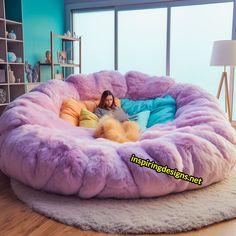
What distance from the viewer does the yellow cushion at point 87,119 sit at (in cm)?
260

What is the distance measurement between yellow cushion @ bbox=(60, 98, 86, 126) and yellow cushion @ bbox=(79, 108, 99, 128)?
5 centimetres

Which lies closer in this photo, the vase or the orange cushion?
the orange cushion

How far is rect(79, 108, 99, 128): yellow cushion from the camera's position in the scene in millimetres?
2598

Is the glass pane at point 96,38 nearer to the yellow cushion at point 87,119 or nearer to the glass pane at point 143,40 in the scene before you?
the glass pane at point 143,40

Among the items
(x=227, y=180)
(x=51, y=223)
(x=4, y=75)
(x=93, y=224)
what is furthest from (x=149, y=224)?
(x=4, y=75)

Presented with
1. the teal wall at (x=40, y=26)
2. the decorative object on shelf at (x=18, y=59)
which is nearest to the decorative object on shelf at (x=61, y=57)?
the teal wall at (x=40, y=26)

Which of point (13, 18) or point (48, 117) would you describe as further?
point (13, 18)

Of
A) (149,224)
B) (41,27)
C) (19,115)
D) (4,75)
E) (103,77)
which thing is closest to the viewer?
(149,224)

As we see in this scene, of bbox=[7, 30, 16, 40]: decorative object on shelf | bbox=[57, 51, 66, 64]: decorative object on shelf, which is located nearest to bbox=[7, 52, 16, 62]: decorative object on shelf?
bbox=[7, 30, 16, 40]: decorative object on shelf

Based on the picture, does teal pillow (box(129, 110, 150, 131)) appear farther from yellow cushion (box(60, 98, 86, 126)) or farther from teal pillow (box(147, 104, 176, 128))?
yellow cushion (box(60, 98, 86, 126))

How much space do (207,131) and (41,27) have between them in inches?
128

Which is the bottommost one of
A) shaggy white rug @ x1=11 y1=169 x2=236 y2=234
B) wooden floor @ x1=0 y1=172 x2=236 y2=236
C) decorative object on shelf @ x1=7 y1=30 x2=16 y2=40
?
wooden floor @ x1=0 y1=172 x2=236 y2=236

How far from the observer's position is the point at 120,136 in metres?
2.10

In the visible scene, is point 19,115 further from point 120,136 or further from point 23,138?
point 120,136
